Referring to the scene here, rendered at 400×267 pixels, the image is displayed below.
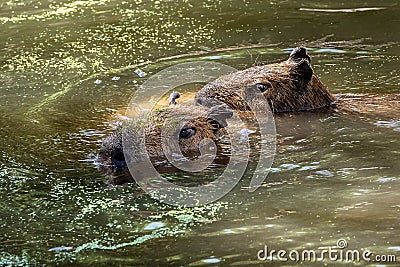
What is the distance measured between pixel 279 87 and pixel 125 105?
1.75 meters

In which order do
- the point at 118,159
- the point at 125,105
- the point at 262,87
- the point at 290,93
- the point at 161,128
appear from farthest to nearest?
1. the point at 125,105
2. the point at 290,93
3. the point at 262,87
4. the point at 161,128
5. the point at 118,159

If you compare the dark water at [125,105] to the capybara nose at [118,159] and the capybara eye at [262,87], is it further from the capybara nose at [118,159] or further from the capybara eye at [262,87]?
the capybara eye at [262,87]

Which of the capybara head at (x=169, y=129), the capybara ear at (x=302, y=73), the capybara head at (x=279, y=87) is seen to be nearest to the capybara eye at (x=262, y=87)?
the capybara head at (x=279, y=87)

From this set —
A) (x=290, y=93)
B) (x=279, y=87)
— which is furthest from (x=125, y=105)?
(x=290, y=93)

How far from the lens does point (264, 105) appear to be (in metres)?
8.14

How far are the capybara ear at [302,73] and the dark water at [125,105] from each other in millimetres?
433

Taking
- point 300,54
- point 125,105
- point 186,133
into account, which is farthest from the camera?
point 125,105

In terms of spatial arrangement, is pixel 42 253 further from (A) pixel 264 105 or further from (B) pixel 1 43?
(B) pixel 1 43

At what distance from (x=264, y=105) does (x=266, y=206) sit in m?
2.57

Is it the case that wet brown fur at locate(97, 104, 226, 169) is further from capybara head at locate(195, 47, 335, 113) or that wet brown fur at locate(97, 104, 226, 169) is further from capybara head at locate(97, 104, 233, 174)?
capybara head at locate(195, 47, 335, 113)

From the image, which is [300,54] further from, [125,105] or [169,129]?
[169,129]

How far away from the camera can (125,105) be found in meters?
8.65

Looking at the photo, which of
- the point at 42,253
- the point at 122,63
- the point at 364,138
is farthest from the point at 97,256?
the point at 122,63

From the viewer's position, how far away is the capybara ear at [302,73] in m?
8.18
